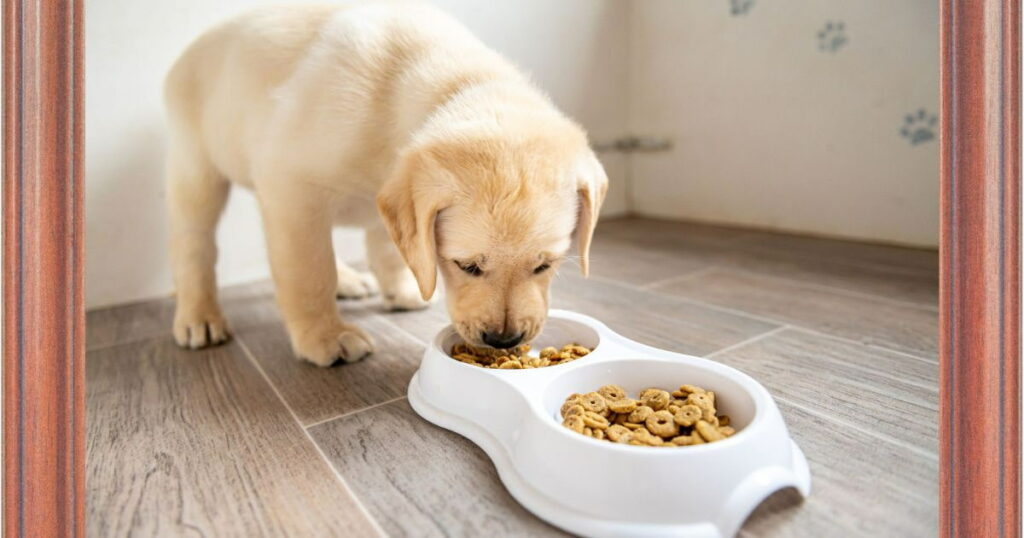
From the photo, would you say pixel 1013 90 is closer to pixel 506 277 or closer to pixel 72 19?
pixel 506 277

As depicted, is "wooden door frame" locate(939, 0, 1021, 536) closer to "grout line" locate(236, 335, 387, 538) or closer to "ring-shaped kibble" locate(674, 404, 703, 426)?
"ring-shaped kibble" locate(674, 404, 703, 426)

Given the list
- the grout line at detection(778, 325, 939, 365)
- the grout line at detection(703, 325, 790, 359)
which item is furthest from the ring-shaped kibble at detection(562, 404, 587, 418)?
→ the grout line at detection(778, 325, 939, 365)

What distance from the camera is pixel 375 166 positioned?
1.49 metres

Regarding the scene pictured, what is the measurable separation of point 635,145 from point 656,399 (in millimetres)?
2800

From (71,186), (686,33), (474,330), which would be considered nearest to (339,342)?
(474,330)

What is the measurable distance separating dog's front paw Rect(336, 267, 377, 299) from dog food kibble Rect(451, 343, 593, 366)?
93 centimetres

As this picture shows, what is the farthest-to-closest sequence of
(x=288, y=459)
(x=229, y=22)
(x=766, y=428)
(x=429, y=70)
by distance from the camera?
(x=229, y=22)
(x=429, y=70)
(x=288, y=459)
(x=766, y=428)

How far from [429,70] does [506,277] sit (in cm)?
53

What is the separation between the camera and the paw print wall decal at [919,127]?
2.48 metres

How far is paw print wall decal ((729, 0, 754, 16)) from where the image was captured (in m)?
3.00

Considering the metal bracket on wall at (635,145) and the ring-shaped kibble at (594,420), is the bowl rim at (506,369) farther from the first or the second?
the metal bracket on wall at (635,145)

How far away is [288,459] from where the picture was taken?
3.54 ft

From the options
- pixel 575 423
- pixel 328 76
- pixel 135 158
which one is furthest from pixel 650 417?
pixel 135 158

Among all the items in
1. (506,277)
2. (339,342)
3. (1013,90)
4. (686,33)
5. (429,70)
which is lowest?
(339,342)
